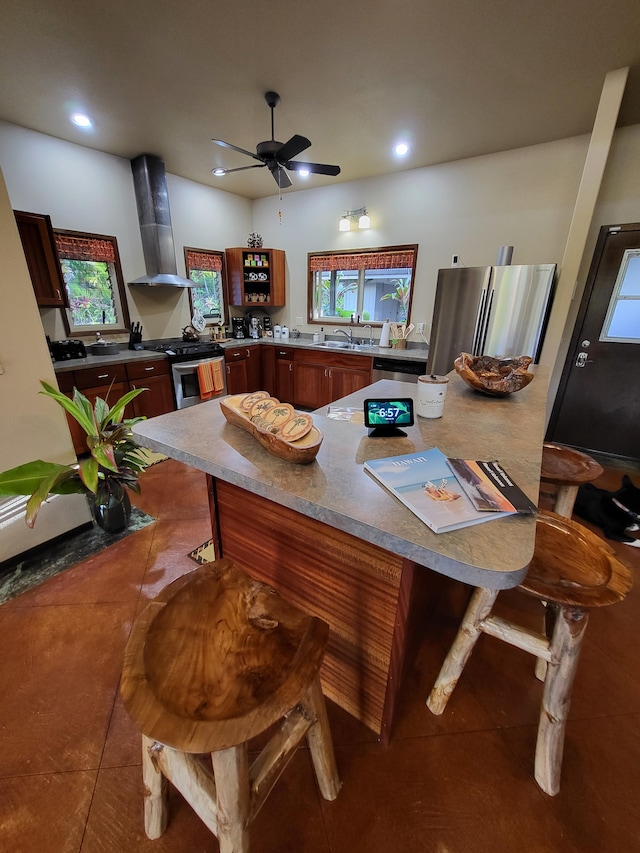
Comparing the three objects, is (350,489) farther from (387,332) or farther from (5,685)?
(387,332)

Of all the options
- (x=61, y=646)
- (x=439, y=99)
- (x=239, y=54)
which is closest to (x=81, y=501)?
(x=61, y=646)

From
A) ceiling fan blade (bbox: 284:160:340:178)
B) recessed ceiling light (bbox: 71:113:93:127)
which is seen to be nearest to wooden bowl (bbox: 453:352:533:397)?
ceiling fan blade (bbox: 284:160:340:178)

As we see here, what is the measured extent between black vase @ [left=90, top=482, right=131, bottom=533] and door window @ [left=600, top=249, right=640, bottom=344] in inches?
169

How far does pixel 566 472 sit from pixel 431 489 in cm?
114

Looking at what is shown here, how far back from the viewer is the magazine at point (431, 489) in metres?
0.68

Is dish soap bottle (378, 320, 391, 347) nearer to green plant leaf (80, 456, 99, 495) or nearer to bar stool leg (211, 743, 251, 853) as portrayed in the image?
green plant leaf (80, 456, 99, 495)

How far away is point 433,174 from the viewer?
362 cm

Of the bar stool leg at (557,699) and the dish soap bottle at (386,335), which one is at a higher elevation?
the dish soap bottle at (386,335)

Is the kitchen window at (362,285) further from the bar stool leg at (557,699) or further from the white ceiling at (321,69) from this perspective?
the bar stool leg at (557,699)

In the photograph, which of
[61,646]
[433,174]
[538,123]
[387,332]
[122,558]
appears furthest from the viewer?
[387,332]

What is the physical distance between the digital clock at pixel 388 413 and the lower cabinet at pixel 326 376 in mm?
2769

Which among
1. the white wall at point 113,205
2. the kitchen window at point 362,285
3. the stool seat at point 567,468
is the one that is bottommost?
the stool seat at point 567,468

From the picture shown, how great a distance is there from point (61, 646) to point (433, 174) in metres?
4.90

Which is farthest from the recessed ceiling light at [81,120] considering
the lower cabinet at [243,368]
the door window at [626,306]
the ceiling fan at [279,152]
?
the door window at [626,306]
